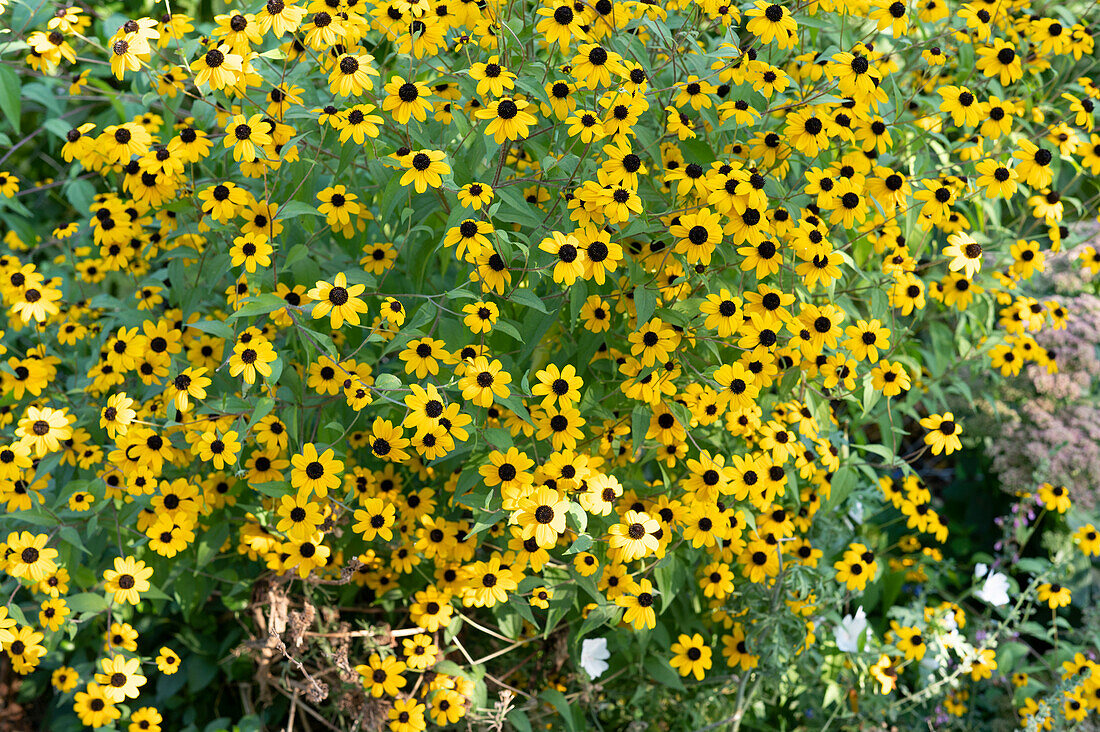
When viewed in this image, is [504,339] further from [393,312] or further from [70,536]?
[70,536]

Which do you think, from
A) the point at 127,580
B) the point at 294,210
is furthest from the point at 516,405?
the point at 127,580

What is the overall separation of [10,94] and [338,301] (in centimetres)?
163

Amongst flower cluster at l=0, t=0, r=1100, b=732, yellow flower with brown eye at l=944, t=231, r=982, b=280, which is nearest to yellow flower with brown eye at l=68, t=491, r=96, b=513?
flower cluster at l=0, t=0, r=1100, b=732

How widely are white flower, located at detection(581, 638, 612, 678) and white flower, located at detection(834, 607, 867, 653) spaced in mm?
798

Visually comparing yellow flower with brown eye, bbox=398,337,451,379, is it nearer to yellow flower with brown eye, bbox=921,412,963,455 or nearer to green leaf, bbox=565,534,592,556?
green leaf, bbox=565,534,592,556

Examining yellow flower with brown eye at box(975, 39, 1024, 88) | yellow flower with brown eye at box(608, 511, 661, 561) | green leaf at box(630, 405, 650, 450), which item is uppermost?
yellow flower with brown eye at box(975, 39, 1024, 88)

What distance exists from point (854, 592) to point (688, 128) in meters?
1.76

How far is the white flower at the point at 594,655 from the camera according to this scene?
2559mm

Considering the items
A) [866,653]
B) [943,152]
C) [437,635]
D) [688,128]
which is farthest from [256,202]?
[866,653]

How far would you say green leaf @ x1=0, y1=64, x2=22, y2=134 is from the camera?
272 cm

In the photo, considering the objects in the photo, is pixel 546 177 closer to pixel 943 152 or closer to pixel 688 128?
pixel 688 128

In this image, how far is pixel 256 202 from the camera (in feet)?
7.63

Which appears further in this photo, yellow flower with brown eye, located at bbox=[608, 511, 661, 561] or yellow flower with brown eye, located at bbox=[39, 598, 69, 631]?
yellow flower with brown eye, located at bbox=[39, 598, 69, 631]

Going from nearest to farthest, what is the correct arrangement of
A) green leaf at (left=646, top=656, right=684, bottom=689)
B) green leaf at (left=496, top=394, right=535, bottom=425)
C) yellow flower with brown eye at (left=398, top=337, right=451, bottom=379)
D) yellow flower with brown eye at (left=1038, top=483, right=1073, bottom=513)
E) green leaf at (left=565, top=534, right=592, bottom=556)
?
green leaf at (left=565, top=534, right=592, bottom=556)
green leaf at (left=496, top=394, right=535, bottom=425)
yellow flower with brown eye at (left=398, top=337, right=451, bottom=379)
green leaf at (left=646, top=656, right=684, bottom=689)
yellow flower with brown eye at (left=1038, top=483, right=1073, bottom=513)
